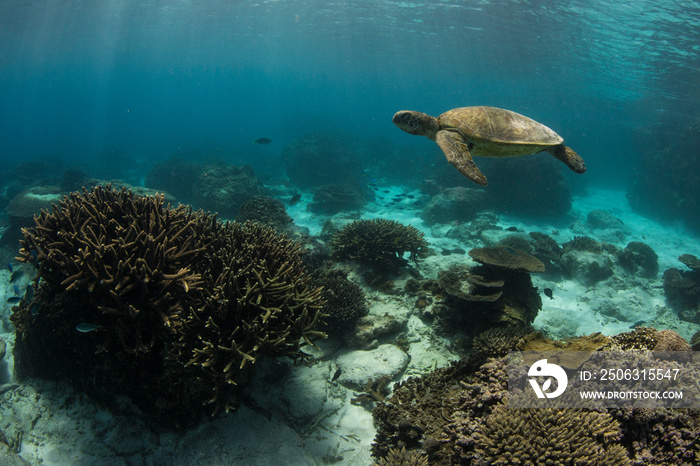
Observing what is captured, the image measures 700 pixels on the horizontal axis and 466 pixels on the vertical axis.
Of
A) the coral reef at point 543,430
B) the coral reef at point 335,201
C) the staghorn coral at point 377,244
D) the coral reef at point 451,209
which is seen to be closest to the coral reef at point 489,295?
the staghorn coral at point 377,244

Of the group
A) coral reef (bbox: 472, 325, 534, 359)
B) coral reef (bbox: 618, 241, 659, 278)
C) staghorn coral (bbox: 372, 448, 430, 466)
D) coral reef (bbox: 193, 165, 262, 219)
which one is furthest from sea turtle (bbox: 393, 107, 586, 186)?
coral reef (bbox: 193, 165, 262, 219)

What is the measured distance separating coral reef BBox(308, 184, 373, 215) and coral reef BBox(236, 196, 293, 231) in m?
6.65

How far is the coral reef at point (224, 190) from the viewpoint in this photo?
16.6 m

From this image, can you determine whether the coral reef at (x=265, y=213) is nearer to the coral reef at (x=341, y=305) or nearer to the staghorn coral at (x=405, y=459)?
the coral reef at (x=341, y=305)

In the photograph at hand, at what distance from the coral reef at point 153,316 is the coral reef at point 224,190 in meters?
12.5

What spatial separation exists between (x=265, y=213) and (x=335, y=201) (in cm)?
758

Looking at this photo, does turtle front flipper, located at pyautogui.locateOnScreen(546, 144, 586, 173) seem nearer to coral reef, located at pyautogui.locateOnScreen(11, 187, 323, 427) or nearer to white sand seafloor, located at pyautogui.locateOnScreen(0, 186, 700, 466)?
white sand seafloor, located at pyautogui.locateOnScreen(0, 186, 700, 466)

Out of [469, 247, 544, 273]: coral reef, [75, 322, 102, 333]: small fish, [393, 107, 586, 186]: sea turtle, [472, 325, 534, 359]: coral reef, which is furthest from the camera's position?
[469, 247, 544, 273]: coral reef

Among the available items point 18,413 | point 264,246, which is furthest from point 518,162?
point 18,413

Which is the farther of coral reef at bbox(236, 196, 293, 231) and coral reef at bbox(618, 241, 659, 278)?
coral reef at bbox(618, 241, 659, 278)

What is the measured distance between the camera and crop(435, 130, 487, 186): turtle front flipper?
13.5 ft

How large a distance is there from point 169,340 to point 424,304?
4.72 meters

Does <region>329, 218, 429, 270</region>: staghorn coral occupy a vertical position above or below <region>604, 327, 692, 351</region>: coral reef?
below

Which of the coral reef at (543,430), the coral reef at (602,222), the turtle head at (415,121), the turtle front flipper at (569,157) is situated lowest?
the coral reef at (602,222)
